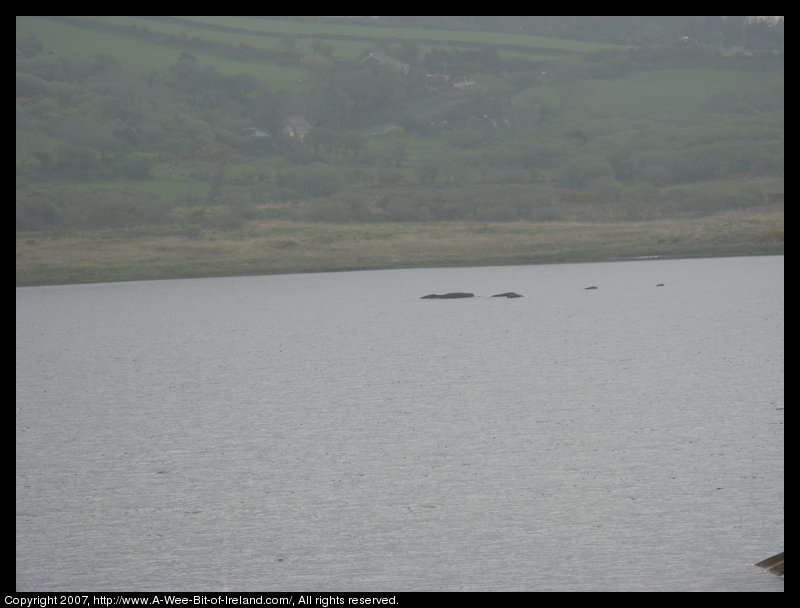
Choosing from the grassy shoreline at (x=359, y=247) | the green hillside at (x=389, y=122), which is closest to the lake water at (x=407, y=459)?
the grassy shoreline at (x=359, y=247)

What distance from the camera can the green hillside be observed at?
74375 mm

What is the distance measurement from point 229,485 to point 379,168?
257 ft

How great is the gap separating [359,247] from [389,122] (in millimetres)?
48368

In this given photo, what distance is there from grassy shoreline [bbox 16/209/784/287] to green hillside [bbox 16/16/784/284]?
2.32 metres

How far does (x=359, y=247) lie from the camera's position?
65.4m

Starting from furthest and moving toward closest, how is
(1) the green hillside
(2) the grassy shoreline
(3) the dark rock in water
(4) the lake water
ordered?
1. (1) the green hillside
2. (2) the grassy shoreline
3. (3) the dark rock in water
4. (4) the lake water

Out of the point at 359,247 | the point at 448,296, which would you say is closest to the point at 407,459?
the point at 448,296

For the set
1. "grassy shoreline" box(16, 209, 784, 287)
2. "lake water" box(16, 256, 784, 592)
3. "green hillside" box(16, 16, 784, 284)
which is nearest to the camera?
"lake water" box(16, 256, 784, 592)

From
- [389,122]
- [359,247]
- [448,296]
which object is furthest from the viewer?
[389,122]

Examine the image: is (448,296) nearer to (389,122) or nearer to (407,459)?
(407,459)

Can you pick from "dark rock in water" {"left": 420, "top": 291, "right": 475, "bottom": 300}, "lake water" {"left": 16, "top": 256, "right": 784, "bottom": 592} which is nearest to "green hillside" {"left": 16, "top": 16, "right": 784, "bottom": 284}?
"dark rock in water" {"left": 420, "top": 291, "right": 475, "bottom": 300}

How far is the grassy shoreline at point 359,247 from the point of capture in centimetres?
6069

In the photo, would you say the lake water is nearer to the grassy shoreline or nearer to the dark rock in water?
the dark rock in water
